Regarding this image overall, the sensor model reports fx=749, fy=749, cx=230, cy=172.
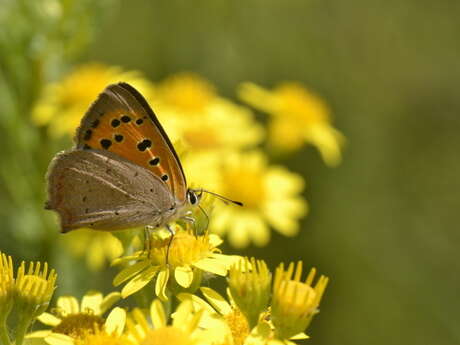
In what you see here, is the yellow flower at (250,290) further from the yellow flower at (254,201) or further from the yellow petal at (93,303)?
the yellow flower at (254,201)

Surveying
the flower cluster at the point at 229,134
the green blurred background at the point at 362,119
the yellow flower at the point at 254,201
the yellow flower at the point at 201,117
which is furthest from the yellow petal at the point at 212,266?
the yellow flower at the point at 201,117

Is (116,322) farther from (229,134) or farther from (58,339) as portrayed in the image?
(229,134)

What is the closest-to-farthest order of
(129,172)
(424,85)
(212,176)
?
(129,172)
(212,176)
(424,85)

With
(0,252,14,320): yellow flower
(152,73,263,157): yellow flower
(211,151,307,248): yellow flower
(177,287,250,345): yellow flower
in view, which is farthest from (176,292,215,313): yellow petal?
(152,73,263,157): yellow flower

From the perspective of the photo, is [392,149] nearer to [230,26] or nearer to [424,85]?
[424,85]

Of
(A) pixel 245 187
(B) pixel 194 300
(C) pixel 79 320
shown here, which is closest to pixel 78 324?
(C) pixel 79 320

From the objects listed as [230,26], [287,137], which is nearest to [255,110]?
[230,26]

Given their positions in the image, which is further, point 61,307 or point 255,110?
point 255,110

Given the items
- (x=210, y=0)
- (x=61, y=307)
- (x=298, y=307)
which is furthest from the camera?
(x=210, y=0)
